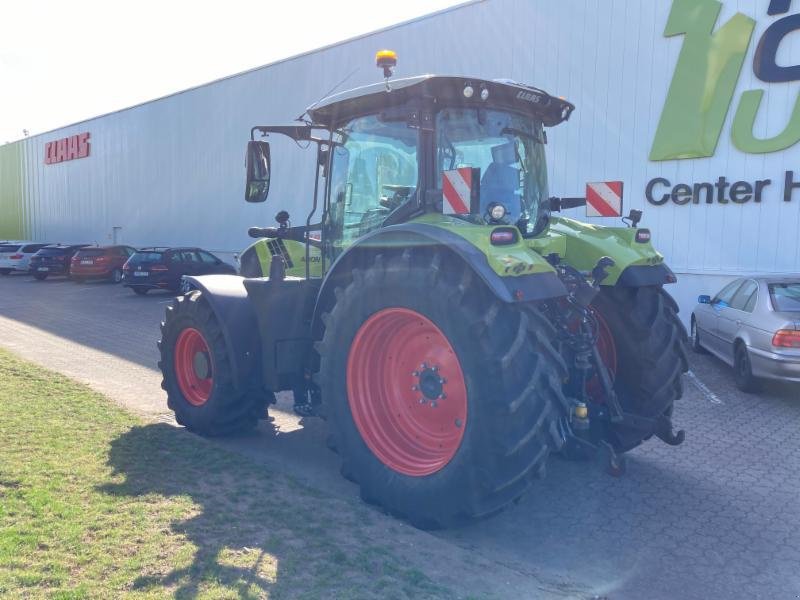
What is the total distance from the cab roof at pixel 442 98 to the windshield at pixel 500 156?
3.2 inches

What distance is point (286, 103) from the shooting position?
1989 cm

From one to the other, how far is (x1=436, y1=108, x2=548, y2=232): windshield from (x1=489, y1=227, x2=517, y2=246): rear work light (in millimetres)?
637

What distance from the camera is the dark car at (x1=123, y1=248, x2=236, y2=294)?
19.5 meters

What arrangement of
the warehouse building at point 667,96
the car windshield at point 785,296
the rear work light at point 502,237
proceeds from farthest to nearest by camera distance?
the warehouse building at point 667,96, the car windshield at point 785,296, the rear work light at point 502,237

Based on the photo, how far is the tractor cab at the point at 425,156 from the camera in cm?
445

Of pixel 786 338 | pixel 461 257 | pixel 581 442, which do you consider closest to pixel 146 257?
pixel 786 338

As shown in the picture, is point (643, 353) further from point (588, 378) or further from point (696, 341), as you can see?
point (696, 341)

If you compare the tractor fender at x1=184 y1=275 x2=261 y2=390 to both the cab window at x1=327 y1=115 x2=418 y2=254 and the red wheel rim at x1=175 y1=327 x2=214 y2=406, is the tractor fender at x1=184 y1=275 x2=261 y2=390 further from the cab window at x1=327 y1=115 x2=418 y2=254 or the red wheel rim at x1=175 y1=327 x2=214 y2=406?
the cab window at x1=327 y1=115 x2=418 y2=254

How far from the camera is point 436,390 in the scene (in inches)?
168

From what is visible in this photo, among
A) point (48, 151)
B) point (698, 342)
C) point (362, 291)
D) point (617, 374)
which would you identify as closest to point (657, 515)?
point (617, 374)

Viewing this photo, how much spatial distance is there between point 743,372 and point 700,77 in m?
5.87

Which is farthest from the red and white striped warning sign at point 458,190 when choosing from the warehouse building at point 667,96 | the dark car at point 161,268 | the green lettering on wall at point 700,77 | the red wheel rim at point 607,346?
the dark car at point 161,268

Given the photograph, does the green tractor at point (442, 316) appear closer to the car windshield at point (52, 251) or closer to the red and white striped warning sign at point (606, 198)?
the red and white striped warning sign at point (606, 198)

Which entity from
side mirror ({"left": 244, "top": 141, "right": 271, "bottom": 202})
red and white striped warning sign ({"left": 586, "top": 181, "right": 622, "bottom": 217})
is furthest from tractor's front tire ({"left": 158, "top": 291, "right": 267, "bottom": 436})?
red and white striped warning sign ({"left": 586, "top": 181, "right": 622, "bottom": 217})
